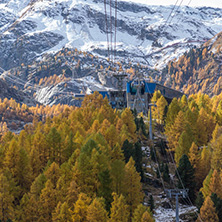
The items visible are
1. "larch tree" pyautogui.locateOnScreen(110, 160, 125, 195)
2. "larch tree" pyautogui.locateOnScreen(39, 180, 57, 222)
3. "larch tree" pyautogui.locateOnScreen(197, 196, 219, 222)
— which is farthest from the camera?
"larch tree" pyautogui.locateOnScreen(110, 160, 125, 195)

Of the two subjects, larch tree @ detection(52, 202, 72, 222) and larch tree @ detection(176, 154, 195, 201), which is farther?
larch tree @ detection(176, 154, 195, 201)

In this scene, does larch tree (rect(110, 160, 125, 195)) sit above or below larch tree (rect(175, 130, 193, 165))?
above

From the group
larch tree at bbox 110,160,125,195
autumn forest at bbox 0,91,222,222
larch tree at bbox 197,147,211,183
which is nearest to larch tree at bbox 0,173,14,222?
autumn forest at bbox 0,91,222,222

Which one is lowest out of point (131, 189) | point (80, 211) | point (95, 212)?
point (131, 189)

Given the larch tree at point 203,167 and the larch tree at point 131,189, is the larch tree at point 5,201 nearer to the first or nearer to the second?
the larch tree at point 131,189

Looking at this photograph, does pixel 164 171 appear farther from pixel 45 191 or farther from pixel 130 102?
pixel 130 102

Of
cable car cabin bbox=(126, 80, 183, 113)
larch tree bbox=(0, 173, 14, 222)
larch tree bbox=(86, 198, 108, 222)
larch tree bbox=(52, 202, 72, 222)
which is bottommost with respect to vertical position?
cable car cabin bbox=(126, 80, 183, 113)

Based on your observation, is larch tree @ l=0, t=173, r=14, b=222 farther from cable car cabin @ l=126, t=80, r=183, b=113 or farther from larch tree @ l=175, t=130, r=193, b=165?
cable car cabin @ l=126, t=80, r=183, b=113

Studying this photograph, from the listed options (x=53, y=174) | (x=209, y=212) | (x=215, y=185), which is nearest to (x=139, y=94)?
(x=215, y=185)

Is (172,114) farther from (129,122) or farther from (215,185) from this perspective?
(215,185)

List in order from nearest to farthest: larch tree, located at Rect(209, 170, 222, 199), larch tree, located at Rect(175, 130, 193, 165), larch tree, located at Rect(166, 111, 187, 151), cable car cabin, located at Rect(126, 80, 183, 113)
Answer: larch tree, located at Rect(209, 170, 222, 199), larch tree, located at Rect(175, 130, 193, 165), larch tree, located at Rect(166, 111, 187, 151), cable car cabin, located at Rect(126, 80, 183, 113)

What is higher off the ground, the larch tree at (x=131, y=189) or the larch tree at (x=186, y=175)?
the larch tree at (x=131, y=189)

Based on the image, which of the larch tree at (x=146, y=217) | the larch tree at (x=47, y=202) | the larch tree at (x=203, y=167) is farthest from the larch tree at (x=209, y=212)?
the larch tree at (x=47, y=202)
